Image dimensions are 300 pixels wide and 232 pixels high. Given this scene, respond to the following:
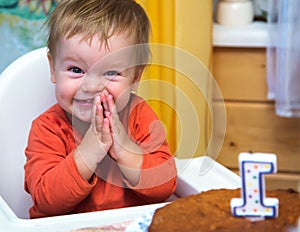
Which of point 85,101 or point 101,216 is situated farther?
point 85,101

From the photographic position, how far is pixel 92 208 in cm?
103

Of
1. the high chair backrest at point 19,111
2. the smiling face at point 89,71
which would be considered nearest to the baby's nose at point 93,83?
the smiling face at point 89,71

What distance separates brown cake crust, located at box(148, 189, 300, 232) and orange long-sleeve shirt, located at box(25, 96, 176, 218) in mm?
274

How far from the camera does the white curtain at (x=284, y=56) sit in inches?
64.3

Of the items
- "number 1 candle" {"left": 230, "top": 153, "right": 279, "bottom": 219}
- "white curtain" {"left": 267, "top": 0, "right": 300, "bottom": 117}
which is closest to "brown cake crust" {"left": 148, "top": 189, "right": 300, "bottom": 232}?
"number 1 candle" {"left": 230, "top": 153, "right": 279, "bottom": 219}

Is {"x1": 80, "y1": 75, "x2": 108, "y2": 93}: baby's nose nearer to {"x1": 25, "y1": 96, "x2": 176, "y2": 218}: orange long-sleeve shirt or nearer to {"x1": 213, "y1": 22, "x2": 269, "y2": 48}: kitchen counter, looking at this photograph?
{"x1": 25, "y1": 96, "x2": 176, "y2": 218}: orange long-sleeve shirt

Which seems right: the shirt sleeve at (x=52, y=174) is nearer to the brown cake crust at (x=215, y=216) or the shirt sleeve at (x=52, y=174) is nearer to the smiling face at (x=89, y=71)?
the smiling face at (x=89, y=71)

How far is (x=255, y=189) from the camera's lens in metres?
0.64

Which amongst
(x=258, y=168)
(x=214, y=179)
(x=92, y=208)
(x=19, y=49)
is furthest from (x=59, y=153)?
(x=19, y=49)

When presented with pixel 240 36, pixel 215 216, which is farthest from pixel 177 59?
pixel 215 216

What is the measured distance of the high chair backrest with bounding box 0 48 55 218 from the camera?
1130 mm

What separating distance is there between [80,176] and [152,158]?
0.42ft

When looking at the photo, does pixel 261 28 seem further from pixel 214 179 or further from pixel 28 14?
pixel 214 179

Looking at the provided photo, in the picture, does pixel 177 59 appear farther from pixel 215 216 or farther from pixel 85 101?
pixel 215 216
